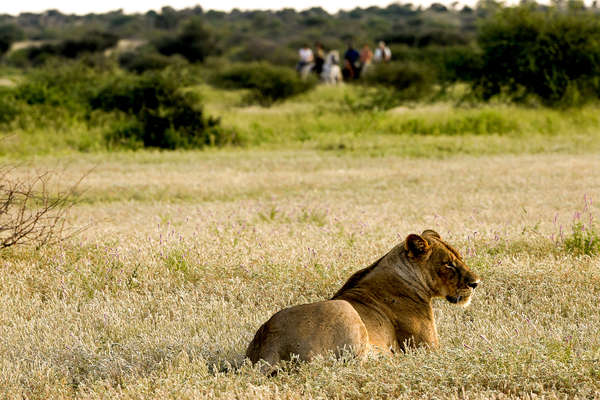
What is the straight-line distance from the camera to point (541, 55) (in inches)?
896

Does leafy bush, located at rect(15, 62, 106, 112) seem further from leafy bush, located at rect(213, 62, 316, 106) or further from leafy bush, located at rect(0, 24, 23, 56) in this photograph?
leafy bush, located at rect(0, 24, 23, 56)

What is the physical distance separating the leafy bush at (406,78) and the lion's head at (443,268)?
A: 23.9 m

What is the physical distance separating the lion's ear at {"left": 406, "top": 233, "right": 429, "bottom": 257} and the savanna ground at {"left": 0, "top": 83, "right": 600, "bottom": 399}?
1.92 feet

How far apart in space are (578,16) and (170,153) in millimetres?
14698

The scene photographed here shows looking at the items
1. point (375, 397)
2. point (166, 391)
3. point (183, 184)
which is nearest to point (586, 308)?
point (375, 397)

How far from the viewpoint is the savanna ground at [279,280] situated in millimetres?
3826

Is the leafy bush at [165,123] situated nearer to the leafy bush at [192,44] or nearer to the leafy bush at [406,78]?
the leafy bush at [406,78]

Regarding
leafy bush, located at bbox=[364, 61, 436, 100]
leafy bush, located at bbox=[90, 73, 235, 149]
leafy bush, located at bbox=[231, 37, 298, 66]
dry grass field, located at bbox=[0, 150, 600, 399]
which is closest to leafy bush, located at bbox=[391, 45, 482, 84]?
leafy bush, located at bbox=[364, 61, 436, 100]

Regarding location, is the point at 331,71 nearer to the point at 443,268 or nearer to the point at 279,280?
the point at 279,280

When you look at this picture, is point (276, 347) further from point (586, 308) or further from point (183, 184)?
point (183, 184)

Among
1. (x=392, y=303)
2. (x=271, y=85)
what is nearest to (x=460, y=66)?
(x=271, y=85)

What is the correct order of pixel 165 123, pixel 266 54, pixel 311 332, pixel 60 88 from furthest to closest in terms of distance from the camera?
→ pixel 266 54, pixel 60 88, pixel 165 123, pixel 311 332

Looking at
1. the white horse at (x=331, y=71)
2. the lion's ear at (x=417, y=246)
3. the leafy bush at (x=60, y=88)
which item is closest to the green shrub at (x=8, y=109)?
the leafy bush at (x=60, y=88)

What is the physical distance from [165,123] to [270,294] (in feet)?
45.8
